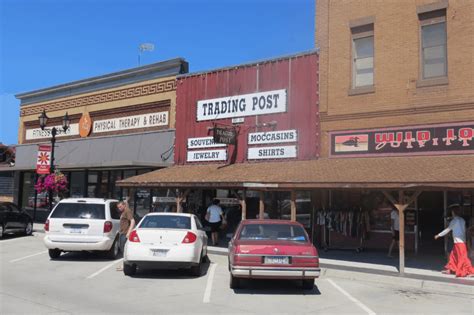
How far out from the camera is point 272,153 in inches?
704

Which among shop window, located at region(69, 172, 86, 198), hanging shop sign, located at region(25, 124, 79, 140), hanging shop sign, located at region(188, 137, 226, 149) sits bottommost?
shop window, located at region(69, 172, 86, 198)

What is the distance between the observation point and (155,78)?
22.6 meters

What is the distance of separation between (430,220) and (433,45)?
18.0 feet

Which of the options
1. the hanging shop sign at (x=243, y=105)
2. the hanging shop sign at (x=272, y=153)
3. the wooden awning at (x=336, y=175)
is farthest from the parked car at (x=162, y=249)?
the hanging shop sign at (x=243, y=105)

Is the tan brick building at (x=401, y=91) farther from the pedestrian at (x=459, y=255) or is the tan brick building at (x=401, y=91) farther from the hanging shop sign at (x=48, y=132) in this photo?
the hanging shop sign at (x=48, y=132)

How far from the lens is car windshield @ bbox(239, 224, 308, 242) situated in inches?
393

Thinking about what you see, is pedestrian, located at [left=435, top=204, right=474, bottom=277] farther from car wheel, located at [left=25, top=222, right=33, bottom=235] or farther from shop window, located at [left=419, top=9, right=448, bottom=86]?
car wheel, located at [left=25, top=222, right=33, bottom=235]

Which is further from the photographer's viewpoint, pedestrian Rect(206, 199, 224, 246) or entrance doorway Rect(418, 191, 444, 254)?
pedestrian Rect(206, 199, 224, 246)

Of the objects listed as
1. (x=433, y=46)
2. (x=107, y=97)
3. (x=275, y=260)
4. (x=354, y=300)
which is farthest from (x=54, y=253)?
(x=433, y=46)

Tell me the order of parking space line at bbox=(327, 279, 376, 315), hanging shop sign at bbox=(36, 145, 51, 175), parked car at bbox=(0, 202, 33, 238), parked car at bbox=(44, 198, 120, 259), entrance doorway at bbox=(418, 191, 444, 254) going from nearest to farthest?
parking space line at bbox=(327, 279, 376, 315) → parked car at bbox=(44, 198, 120, 259) → entrance doorway at bbox=(418, 191, 444, 254) → parked car at bbox=(0, 202, 33, 238) → hanging shop sign at bbox=(36, 145, 51, 175)

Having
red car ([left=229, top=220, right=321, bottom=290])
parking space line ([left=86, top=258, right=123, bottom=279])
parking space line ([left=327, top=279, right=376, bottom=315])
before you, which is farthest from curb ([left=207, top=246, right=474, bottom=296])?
parking space line ([left=86, top=258, right=123, bottom=279])

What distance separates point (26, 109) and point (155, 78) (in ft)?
38.7

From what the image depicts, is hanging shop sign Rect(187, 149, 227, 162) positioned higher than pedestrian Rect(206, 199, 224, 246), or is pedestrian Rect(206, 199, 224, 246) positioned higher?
hanging shop sign Rect(187, 149, 227, 162)

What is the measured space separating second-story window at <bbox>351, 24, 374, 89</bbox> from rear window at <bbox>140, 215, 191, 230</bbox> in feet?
25.9
